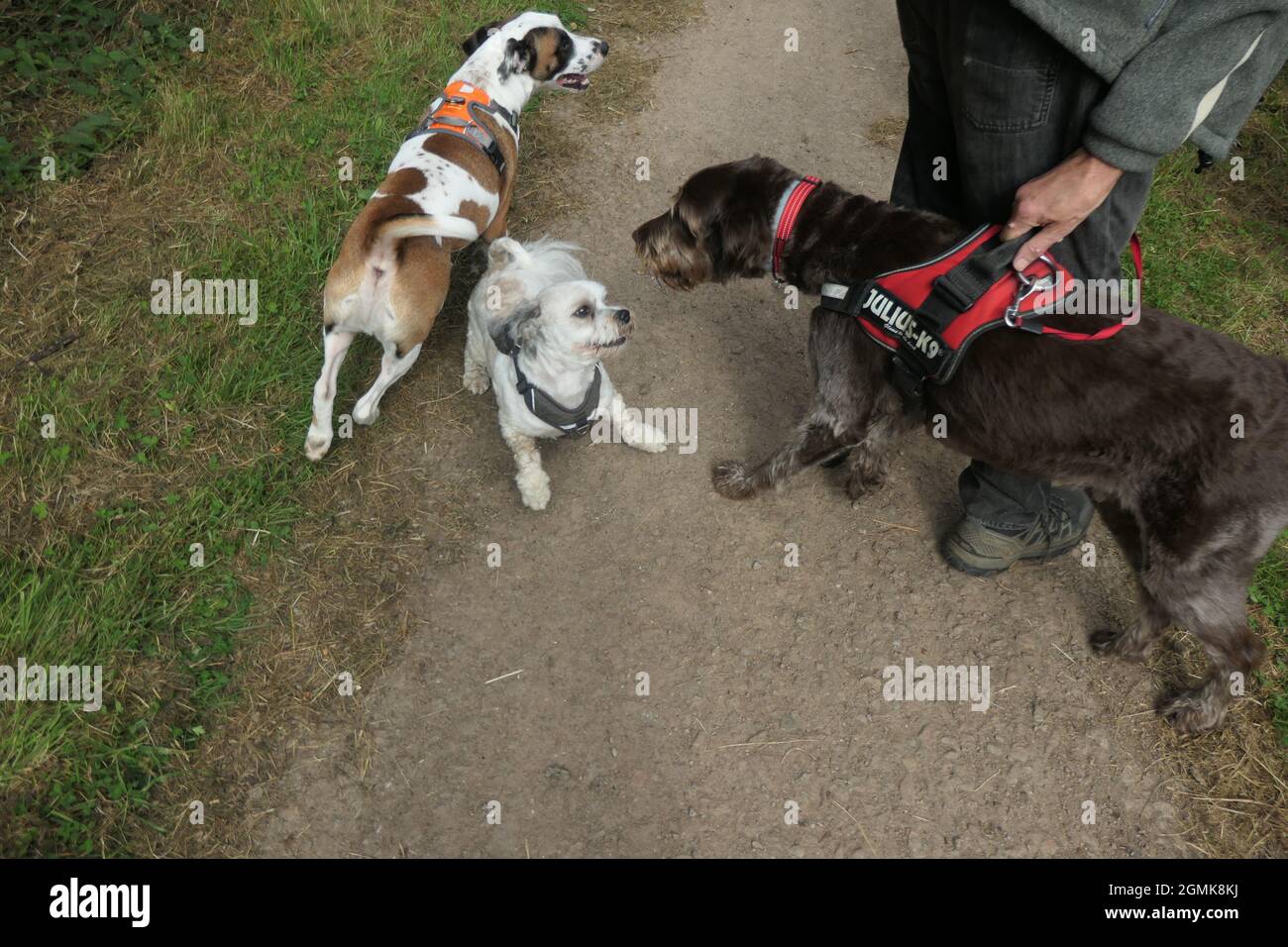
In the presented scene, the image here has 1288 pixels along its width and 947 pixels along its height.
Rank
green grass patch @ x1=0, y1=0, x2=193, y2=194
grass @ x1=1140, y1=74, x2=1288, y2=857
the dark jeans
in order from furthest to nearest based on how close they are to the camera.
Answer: green grass patch @ x1=0, y1=0, x2=193, y2=194 < grass @ x1=1140, y1=74, x2=1288, y2=857 < the dark jeans

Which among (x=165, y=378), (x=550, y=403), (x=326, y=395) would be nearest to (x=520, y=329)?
(x=550, y=403)

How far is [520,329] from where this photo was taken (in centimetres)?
329

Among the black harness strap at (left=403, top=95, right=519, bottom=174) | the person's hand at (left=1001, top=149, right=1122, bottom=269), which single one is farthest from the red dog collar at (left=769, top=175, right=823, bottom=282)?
the black harness strap at (left=403, top=95, right=519, bottom=174)

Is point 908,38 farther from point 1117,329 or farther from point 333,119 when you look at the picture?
point 333,119

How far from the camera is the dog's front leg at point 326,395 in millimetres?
3648

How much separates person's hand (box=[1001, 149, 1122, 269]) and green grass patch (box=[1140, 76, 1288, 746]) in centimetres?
258

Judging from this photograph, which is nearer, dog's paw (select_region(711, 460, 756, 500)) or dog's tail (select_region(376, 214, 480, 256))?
dog's tail (select_region(376, 214, 480, 256))

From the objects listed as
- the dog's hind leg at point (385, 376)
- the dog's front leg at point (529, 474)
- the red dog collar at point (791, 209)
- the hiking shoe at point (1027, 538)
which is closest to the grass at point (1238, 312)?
the hiking shoe at point (1027, 538)

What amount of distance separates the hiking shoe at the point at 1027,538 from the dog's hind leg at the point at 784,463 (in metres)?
0.74

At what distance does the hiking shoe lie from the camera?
3555mm

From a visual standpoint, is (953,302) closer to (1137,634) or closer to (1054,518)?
(1054,518)

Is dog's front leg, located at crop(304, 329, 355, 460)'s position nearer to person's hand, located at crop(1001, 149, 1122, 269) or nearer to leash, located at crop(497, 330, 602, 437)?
leash, located at crop(497, 330, 602, 437)

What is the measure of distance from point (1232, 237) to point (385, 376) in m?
5.61

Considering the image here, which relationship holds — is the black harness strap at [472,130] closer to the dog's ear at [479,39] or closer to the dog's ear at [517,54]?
the dog's ear at [517,54]
